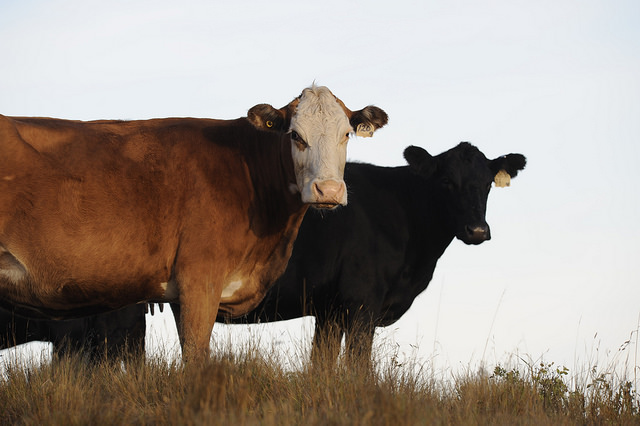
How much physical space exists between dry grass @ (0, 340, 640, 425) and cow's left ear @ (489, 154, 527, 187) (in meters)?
3.30

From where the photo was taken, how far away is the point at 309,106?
302 inches

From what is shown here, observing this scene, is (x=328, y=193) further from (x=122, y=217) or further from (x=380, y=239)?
(x=380, y=239)

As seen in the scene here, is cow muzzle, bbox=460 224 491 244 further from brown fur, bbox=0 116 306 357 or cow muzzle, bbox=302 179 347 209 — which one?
cow muzzle, bbox=302 179 347 209

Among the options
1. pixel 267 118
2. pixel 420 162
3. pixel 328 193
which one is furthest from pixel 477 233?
pixel 328 193

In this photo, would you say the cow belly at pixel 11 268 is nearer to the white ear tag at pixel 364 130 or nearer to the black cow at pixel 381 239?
the black cow at pixel 381 239

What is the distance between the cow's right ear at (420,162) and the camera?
10.9 meters

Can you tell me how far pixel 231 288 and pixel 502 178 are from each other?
4859mm

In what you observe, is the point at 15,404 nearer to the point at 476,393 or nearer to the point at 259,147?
the point at 259,147

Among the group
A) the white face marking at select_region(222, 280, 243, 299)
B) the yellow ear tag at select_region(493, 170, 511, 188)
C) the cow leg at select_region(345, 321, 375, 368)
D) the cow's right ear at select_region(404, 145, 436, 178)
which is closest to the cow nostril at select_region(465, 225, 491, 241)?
the cow's right ear at select_region(404, 145, 436, 178)

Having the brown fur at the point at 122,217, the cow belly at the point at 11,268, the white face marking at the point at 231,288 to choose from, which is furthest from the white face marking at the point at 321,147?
the cow belly at the point at 11,268

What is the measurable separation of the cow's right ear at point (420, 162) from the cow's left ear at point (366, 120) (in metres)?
2.77

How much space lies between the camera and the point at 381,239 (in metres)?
10.3

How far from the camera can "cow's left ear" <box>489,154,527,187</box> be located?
11145mm

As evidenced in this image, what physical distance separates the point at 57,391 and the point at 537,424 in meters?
3.73
